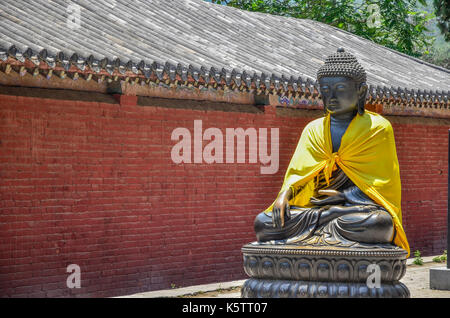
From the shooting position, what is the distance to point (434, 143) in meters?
16.1

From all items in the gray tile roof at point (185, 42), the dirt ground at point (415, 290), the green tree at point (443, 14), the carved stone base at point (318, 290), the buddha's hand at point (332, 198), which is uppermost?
the green tree at point (443, 14)

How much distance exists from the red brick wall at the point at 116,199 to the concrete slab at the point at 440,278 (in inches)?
109

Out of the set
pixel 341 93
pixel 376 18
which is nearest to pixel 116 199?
pixel 341 93

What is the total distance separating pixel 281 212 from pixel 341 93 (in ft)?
4.27

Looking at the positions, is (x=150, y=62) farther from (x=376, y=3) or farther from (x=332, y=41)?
(x=376, y=3)

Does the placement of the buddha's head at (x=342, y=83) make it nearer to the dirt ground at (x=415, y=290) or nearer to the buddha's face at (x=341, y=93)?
the buddha's face at (x=341, y=93)

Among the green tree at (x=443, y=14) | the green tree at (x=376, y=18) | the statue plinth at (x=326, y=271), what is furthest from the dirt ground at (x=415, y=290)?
the green tree at (x=376, y=18)

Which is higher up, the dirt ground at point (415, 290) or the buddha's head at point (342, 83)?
the buddha's head at point (342, 83)

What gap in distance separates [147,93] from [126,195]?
134 centimetres

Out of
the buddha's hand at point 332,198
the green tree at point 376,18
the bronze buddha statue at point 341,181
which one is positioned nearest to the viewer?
the bronze buddha statue at point 341,181

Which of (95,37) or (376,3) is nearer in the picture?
(95,37)

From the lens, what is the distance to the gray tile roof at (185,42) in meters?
9.50

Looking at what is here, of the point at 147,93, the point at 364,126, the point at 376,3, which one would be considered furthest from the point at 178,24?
the point at 376,3
